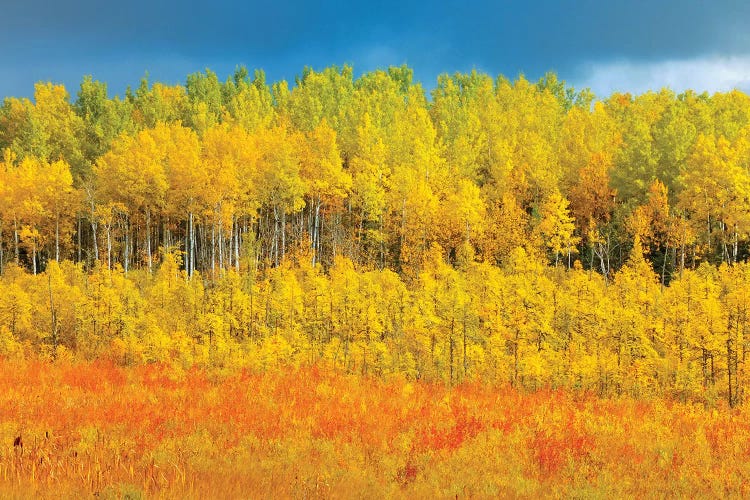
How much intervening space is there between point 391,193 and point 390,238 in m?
4.03

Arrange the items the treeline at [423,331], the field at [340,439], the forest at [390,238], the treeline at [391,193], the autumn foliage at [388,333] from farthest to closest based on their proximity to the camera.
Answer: the treeline at [391,193] < the forest at [390,238] < the treeline at [423,331] < the autumn foliage at [388,333] < the field at [340,439]

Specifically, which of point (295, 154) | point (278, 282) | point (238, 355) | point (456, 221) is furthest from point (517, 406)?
point (295, 154)

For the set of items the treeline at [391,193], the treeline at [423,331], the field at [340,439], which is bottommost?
the field at [340,439]

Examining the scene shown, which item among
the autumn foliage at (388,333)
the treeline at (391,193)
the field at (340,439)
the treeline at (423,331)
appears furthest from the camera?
the treeline at (391,193)

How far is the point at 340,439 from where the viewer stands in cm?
1091

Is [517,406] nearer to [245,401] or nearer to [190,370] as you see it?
[245,401]

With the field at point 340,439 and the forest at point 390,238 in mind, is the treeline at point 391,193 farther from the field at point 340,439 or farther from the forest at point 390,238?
the field at point 340,439

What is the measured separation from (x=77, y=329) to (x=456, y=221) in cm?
2858

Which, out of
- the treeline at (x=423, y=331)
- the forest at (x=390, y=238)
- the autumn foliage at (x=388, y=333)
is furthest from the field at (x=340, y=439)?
the forest at (x=390, y=238)

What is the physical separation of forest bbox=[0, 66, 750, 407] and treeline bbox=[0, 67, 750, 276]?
228 millimetres

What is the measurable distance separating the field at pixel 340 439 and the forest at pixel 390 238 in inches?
87.7

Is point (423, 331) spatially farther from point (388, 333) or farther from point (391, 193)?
point (391, 193)

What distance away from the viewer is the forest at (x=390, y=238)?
18.4 m

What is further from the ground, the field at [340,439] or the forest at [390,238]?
the forest at [390,238]
